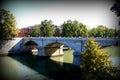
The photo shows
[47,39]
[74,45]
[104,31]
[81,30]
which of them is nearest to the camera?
[74,45]

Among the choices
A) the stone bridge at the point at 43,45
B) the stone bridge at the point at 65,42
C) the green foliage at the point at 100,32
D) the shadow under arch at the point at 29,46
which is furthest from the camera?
the green foliage at the point at 100,32

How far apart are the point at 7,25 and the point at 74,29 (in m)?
18.6

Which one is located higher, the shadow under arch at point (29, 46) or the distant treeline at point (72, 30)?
the distant treeline at point (72, 30)

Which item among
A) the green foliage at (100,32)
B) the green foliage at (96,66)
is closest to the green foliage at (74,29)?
the green foliage at (100,32)

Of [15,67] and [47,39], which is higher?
[47,39]

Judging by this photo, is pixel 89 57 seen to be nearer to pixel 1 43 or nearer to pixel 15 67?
pixel 15 67

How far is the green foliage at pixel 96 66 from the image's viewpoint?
1727 cm

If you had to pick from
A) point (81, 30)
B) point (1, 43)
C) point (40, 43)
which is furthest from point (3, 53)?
point (81, 30)

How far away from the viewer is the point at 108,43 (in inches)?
1198

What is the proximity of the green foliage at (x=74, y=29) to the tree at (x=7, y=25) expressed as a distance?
1496 cm

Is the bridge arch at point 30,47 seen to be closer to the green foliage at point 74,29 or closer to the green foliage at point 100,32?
the green foliage at point 74,29

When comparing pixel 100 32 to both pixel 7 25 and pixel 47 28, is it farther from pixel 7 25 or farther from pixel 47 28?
pixel 7 25

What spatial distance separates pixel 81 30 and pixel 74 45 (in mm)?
23697

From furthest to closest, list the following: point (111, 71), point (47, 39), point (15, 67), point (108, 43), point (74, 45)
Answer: point (47, 39), point (74, 45), point (15, 67), point (108, 43), point (111, 71)
